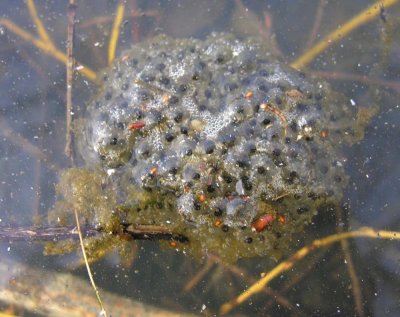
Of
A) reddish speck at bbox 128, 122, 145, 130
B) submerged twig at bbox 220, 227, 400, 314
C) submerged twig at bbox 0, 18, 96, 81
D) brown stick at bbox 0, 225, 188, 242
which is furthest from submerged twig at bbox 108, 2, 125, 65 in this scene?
submerged twig at bbox 220, 227, 400, 314

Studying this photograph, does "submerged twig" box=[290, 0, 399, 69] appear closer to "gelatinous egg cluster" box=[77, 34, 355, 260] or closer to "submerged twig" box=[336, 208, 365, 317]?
"gelatinous egg cluster" box=[77, 34, 355, 260]

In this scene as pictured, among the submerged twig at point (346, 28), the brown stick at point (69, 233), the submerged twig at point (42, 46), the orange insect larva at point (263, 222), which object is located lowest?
the brown stick at point (69, 233)

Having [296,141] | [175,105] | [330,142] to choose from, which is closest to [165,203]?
[175,105]

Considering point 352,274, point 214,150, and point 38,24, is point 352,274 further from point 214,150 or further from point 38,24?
point 38,24

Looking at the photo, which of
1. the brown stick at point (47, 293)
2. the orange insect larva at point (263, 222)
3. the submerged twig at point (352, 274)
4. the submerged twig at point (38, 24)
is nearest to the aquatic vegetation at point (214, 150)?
the orange insect larva at point (263, 222)

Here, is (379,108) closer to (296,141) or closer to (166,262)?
(296,141)

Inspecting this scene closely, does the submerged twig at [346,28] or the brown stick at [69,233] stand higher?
the submerged twig at [346,28]

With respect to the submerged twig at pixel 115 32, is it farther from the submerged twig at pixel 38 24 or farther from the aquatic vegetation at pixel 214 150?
the submerged twig at pixel 38 24
